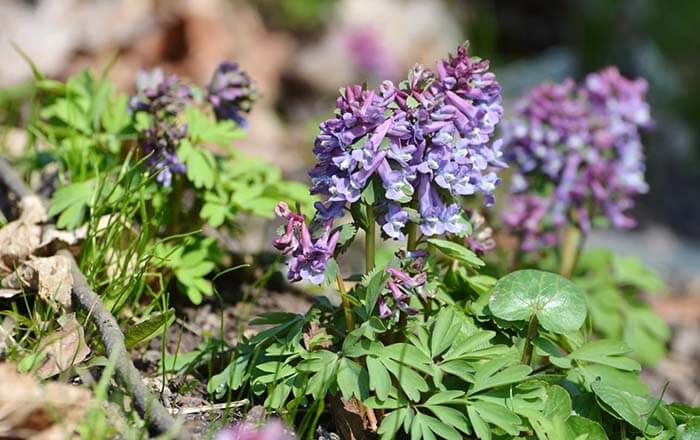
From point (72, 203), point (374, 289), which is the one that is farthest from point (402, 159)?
point (72, 203)

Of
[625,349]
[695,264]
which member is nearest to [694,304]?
[695,264]

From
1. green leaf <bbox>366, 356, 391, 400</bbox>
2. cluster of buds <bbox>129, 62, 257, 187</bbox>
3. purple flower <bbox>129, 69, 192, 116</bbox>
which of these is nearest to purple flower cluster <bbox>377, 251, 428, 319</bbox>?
green leaf <bbox>366, 356, 391, 400</bbox>

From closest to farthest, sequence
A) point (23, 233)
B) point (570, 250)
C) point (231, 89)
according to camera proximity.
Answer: point (23, 233) → point (231, 89) → point (570, 250)

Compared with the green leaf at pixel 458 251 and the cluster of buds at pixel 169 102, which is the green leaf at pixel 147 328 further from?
Answer: the green leaf at pixel 458 251

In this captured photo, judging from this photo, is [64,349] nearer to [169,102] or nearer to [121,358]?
[121,358]

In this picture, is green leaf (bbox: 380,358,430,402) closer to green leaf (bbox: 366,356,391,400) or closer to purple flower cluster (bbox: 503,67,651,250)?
green leaf (bbox: 366,356,391,400)
